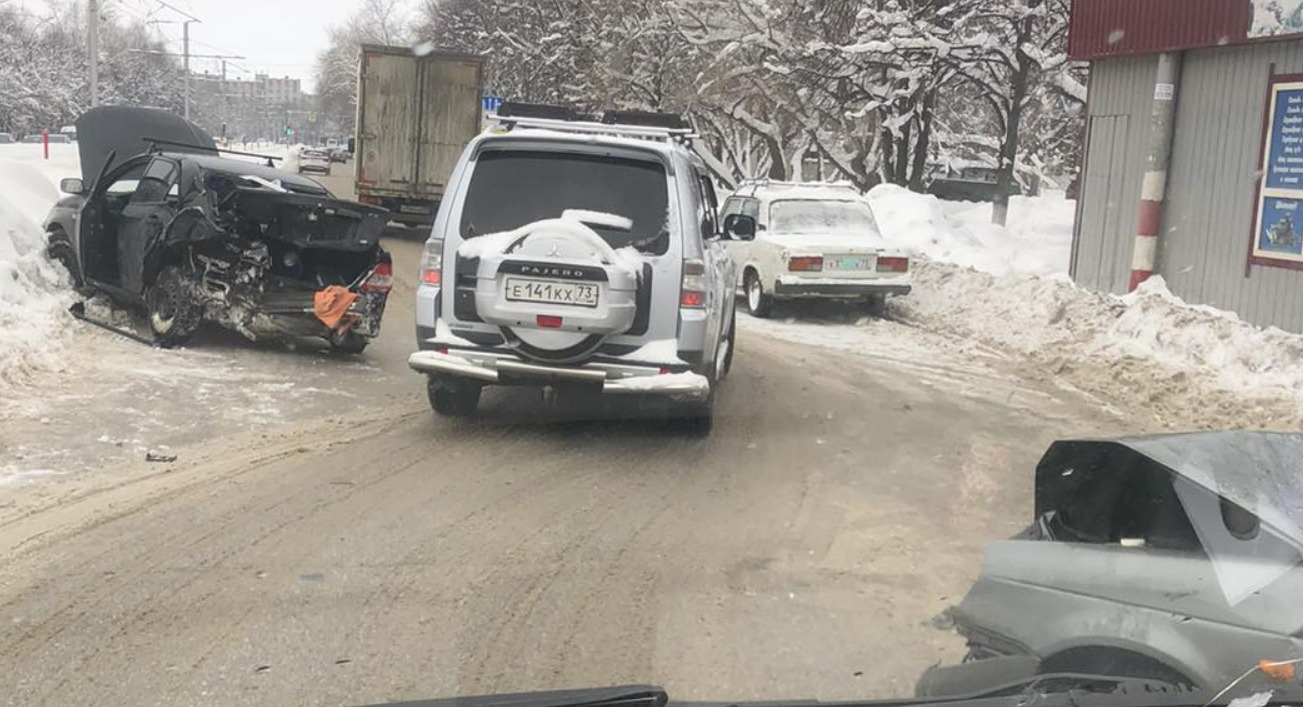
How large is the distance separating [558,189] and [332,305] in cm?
324

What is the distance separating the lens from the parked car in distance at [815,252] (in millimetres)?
14094

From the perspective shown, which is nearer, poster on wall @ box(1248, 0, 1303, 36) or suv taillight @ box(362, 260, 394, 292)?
suv taillight @ box(362, 260, 394, 292)

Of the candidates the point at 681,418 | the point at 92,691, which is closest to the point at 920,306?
the point at 681,418

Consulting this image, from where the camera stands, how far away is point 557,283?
22.6 ft

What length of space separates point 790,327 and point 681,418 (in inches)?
246

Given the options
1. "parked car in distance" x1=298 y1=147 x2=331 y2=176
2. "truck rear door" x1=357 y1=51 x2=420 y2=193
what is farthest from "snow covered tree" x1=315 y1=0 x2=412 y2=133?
"truck rear door" x1=357 y1=51 x2=420 y2=193

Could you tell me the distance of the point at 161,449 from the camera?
6.93 metres

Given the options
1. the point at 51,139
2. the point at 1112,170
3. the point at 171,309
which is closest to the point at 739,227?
the point at 171,309

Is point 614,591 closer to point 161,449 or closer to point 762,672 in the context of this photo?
point 762,672

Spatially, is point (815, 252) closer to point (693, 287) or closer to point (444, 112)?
point (693, 287)

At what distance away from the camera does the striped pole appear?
42.0 feet

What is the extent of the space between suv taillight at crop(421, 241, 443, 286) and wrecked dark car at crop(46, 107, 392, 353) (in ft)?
8.84

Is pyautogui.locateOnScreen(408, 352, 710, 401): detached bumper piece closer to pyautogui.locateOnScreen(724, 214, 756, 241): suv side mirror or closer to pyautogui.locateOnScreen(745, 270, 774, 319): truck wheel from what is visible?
pyautogui.locateOnScreen(724, 214, 756, 241): suv side mirror

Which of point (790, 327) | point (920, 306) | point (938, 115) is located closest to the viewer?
point (790, 327)
